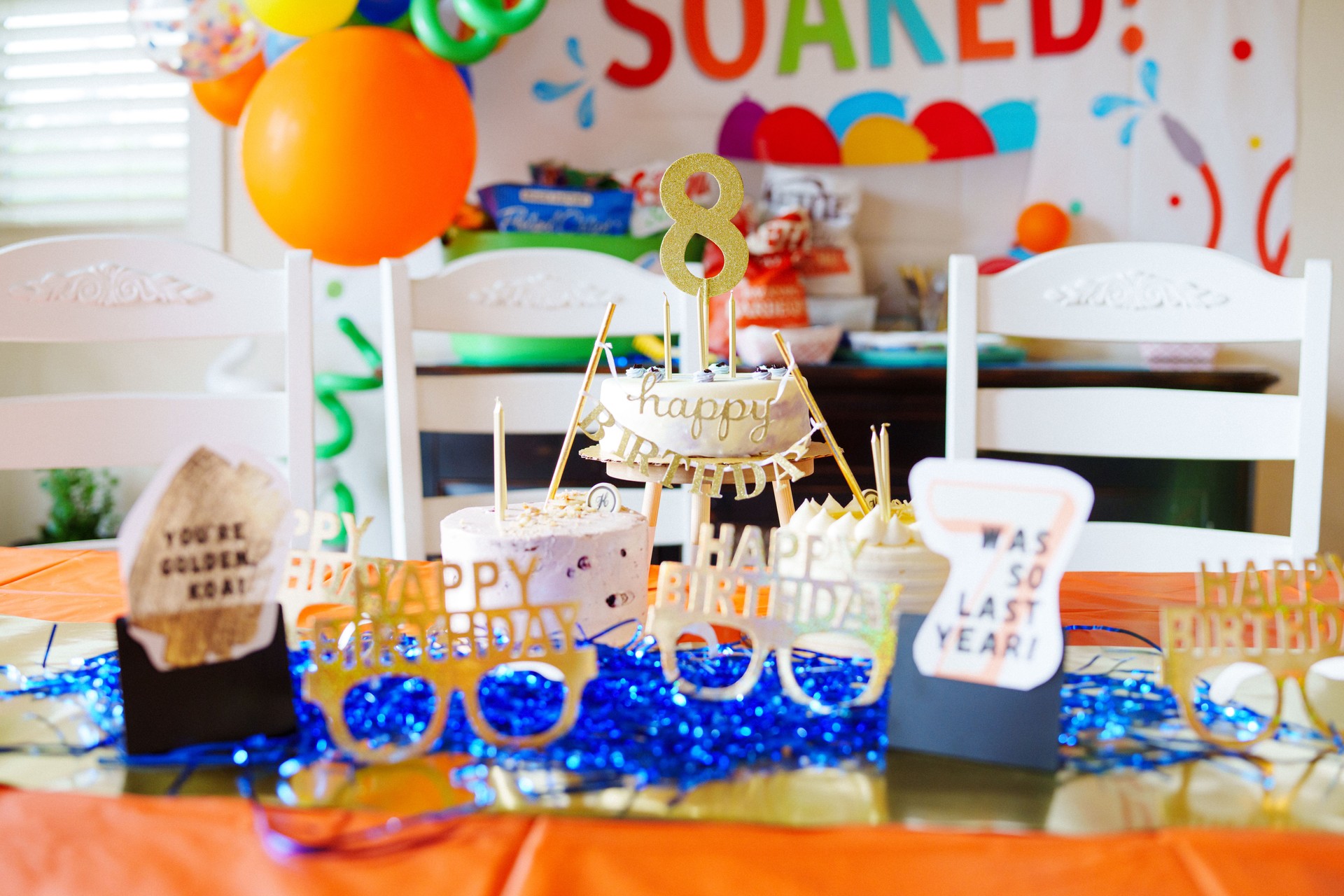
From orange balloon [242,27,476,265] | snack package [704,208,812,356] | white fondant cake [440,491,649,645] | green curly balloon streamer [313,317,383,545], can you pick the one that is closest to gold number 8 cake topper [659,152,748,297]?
white fondant cake [440,491,649,645]

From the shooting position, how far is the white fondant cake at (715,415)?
77cm

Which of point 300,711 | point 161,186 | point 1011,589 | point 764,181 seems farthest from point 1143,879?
point 161,186

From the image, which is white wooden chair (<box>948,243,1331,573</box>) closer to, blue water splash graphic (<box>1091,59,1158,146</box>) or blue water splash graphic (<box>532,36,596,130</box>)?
blue water splash graphic (<box>1091,59,1158,146</box>)

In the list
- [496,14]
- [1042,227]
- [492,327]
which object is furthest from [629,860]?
[1042,227]

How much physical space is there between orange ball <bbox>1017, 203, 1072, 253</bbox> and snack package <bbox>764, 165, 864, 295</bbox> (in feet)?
1.30

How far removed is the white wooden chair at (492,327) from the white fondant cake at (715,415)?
515mm

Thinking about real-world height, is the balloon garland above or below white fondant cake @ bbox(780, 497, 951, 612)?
above

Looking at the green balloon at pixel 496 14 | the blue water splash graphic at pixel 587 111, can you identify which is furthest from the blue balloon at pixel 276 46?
the blue water splash graphic at pixel 587 111

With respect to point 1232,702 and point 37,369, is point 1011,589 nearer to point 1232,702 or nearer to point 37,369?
point 1232,702

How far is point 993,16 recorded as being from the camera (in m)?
2.38

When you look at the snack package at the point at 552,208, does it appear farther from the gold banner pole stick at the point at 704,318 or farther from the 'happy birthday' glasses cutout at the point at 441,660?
the 'happy birthday' glasses cutout at the point at 441,660

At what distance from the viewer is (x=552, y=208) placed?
2.21m

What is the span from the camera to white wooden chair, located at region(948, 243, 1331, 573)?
1.22 m

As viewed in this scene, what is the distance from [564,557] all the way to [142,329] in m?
0.91
